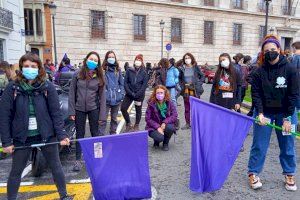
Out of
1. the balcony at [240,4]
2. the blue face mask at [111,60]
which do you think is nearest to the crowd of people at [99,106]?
the blue face mask at [111,60]

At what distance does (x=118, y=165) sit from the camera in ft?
12.1

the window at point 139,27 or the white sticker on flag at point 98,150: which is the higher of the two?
the window at point 139,27

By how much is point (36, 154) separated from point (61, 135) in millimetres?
1282

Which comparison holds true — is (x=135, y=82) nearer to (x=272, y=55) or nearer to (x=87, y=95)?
(x=87, y=95)

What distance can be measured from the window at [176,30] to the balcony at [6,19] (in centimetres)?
1768

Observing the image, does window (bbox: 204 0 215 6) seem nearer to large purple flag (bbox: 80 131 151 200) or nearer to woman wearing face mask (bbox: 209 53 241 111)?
woman wearing face mask (bbox: 209 53 241 111)

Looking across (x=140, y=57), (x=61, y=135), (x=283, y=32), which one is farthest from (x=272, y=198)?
(x=283, y=32)

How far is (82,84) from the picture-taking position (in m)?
5.05

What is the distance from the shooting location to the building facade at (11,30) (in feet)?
52.4

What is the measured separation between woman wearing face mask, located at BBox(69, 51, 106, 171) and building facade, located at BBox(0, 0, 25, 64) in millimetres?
12178

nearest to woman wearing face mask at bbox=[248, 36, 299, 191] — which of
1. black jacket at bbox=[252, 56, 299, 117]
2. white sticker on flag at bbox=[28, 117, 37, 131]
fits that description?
black jacket at bbox=[252, 56, 299, 117]

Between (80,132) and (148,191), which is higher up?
(80,132)

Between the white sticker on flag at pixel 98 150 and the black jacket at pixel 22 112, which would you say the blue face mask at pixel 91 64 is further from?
the white sticker on flag at pixel 98 150

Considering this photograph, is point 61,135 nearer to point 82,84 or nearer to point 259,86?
point 82,84
